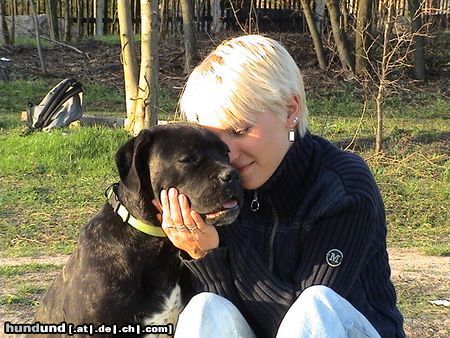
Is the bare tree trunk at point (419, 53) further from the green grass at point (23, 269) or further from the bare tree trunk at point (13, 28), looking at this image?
the bare tree trunk at point (13, 28)

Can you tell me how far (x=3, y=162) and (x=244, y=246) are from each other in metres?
6.44

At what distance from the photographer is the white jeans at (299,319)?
9.17ft

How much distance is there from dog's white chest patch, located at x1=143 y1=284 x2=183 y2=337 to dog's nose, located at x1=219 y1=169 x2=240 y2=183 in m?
0.64

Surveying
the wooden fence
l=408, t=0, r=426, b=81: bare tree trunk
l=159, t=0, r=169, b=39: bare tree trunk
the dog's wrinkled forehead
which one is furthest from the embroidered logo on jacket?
l=159, t=0, r=169, b=39: bare tree trunk

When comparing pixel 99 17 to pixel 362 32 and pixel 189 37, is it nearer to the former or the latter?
pixel 189 37

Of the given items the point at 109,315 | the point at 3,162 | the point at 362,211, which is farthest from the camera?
the point at 3,162

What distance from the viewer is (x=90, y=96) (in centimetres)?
1392

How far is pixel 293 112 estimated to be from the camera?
3141 mm

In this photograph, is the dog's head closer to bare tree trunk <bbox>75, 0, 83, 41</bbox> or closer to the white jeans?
the white jeans

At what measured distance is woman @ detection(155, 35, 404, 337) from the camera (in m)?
3.04

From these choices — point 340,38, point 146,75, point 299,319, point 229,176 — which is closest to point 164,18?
point 340,38

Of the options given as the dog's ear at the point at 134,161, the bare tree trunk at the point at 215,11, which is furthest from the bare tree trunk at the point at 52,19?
the dog's ear at the point at 134,161

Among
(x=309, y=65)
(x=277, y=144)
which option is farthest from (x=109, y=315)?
(x=309, y=65)

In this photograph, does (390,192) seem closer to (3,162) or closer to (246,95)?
(3,162)
